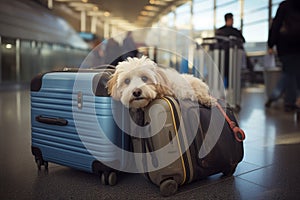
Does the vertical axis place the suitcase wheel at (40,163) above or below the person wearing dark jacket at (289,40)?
below

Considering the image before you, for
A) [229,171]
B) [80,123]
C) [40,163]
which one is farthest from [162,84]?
[40,163]

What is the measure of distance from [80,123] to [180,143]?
1.59ft

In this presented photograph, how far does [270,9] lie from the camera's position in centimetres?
973

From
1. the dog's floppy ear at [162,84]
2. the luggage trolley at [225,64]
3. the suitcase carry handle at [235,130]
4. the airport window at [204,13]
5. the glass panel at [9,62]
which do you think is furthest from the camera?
the glass panel at [9,62]

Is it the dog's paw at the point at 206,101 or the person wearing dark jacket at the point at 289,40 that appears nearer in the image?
the dog's paw at the point at 206,101

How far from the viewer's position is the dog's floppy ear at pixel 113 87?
51.0 inches

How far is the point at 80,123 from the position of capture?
139 cm

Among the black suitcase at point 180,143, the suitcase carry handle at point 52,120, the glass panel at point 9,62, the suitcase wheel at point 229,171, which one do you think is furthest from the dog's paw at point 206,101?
the glass panel at point 9,62

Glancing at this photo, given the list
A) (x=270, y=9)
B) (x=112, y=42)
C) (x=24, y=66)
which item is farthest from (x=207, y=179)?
(x=270, y=9)

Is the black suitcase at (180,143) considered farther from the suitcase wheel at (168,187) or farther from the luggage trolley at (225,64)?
the luggage trolley at (225,64)

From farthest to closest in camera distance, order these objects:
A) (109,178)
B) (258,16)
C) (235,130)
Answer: (258,16) → (235,130) → (109,178)

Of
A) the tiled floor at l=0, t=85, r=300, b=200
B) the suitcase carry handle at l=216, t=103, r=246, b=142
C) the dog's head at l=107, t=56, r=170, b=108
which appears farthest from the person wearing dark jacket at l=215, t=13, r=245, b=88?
the dog's head at l=107, t=56, r=170, b=108

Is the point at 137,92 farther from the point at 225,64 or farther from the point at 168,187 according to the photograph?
the point at 225,64

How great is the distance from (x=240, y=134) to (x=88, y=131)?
2.50 feet
